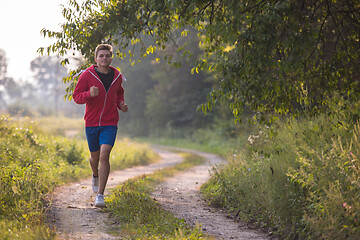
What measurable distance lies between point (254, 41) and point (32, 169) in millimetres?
4879

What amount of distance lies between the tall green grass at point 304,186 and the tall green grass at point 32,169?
3014mm

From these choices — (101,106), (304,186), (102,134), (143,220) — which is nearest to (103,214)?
(143,220)

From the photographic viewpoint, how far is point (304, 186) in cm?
552

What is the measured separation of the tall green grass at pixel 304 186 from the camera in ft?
14.7

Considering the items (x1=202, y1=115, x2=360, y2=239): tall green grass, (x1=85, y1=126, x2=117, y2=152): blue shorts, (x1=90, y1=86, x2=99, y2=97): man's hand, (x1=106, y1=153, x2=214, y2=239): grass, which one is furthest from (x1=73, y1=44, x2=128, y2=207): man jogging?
(x1=202, y1=115, x2=360, y2=239): tall green grass

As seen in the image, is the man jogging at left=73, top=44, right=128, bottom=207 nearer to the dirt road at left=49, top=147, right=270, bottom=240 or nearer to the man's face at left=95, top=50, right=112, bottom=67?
the man's face at left=95, top=50, right=112, bottom=67

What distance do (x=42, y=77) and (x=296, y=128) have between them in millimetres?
130891

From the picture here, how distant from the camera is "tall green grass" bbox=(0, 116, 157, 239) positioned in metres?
5.10

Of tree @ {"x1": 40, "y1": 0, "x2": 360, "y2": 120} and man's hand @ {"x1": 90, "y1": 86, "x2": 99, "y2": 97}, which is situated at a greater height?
tree @ {"x1": 40, "y1": 0, "x2": 360, "y2": 120}

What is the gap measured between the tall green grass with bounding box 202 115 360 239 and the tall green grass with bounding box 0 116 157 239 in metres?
3.01

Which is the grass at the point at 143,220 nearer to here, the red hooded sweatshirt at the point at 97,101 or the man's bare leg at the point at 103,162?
the man's bare leg at the point at 103,162

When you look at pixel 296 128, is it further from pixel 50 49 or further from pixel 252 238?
pixel 50 49

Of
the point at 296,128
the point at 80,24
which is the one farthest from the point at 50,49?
the point at 296,128

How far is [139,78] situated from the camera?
49531 millimetres
